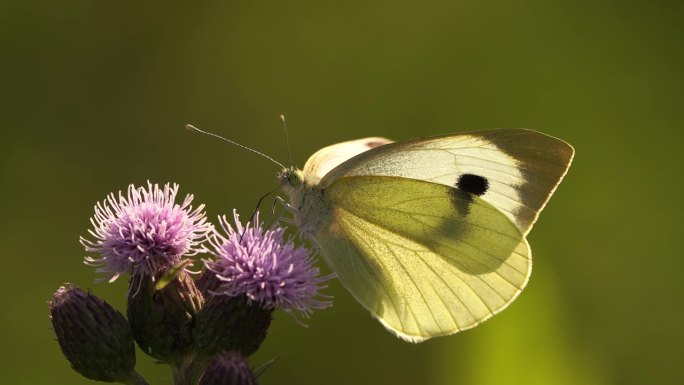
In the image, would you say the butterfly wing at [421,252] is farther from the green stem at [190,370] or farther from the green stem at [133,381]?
the green stem at [133,381]

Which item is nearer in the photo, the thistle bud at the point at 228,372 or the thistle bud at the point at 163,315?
the thistle bud at the point at 228,372

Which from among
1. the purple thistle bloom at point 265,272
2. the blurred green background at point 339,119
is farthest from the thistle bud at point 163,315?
the blurred green background at point 339,119

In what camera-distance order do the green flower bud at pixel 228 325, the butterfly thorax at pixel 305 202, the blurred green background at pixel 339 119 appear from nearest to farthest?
the green flower bud at pixel 228 325 → the butterfly thorax at pixel 305 202 → the blurred green background at pixel 339 119

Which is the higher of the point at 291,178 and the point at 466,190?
the point at 466,190

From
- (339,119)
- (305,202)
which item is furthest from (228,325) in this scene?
(339,119)

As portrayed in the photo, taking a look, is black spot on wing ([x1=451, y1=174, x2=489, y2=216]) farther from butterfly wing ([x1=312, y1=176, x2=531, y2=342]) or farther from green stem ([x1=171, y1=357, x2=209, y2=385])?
green stem ([x1=171, y1=357, x2=209, y2=385])

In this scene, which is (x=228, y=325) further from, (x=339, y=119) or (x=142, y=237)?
(x=339, y=119)

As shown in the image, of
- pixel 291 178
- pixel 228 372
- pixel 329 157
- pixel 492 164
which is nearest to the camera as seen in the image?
pixel 228 372

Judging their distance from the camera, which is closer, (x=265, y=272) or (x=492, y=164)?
(x=265, y=272)
